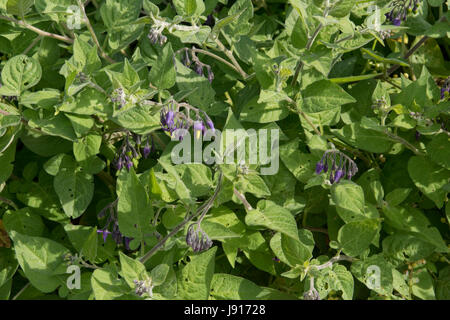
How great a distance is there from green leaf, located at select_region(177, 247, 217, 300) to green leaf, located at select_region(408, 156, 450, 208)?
0.86 metres

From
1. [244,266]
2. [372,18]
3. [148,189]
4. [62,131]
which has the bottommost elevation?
[244,266]

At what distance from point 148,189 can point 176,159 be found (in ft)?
0.53

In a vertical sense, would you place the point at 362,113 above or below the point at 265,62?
below

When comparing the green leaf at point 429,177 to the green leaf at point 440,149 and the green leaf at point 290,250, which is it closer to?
the green leaf at point 440,149

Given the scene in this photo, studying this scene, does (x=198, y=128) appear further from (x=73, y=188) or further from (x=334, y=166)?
(x=73, y=188)

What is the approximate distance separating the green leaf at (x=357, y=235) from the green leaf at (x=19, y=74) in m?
1.27

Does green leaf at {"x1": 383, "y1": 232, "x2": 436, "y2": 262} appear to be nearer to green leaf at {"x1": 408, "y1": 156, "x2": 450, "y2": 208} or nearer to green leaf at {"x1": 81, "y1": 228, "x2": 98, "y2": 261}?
green leaf at {"x1": 408, "y1": 156, "x2": 450, "y2": 208}

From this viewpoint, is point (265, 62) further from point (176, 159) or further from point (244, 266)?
point (244, 266)

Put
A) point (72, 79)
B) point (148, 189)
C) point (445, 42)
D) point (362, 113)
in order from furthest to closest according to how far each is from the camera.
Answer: point (445, 42), point (362, 113), point (148, 189), point (72, 79)

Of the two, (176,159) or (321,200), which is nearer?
(176,159)

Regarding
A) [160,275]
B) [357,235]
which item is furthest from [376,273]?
[160,275]

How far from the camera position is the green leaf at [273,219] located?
1.84 m

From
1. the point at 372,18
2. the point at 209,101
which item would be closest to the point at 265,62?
the point at 209,101

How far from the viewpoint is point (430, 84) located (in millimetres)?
2291
